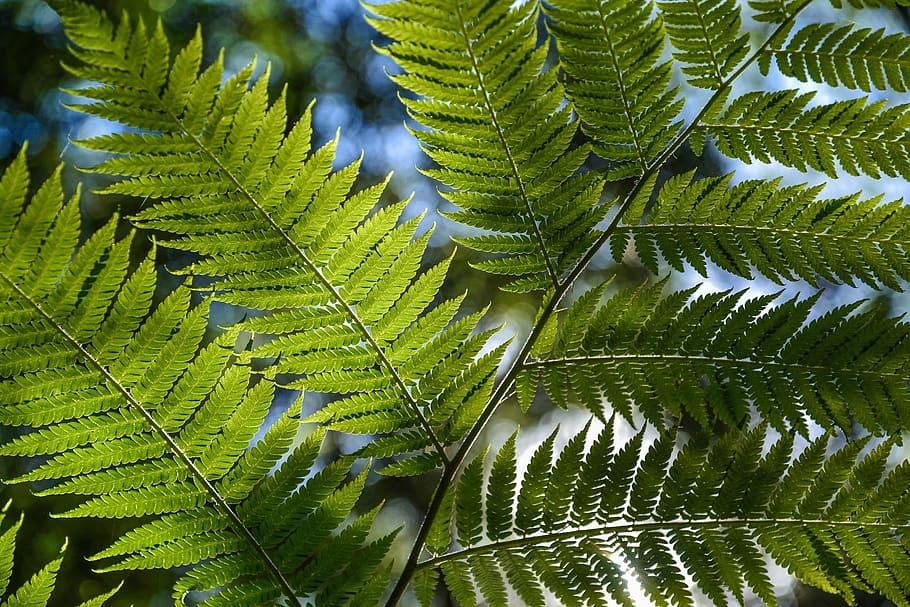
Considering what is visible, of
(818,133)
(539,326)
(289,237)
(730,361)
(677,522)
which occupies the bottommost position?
(677,522)

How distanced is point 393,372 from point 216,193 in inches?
12.2

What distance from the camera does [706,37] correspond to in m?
0.99

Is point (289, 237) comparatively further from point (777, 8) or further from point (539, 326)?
point (777, 8)

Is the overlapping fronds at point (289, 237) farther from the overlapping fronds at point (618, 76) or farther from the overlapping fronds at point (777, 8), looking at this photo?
the overlapping fronds at point (777, 8)

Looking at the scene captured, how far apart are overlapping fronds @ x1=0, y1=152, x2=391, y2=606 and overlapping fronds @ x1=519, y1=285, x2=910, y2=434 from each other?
13.2 inches

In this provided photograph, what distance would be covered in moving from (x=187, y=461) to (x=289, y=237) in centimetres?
29

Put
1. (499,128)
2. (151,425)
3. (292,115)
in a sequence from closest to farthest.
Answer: (151,425), (499,128), (292,115)

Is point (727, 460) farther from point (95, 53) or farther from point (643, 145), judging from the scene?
point (95, 53)

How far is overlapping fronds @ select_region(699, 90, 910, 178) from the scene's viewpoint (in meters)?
0.99

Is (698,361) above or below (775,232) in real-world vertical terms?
below

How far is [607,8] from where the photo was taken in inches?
36.8

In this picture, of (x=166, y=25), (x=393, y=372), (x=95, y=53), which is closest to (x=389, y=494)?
(x=166, y=25)

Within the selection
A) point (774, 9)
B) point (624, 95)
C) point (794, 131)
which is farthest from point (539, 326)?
point (774, 9)

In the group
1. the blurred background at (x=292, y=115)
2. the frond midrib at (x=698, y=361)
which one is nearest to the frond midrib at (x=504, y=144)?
the frond midrib at (x=698, y=361)
